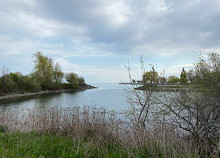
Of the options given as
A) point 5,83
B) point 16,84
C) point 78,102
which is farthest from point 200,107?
point 16,84

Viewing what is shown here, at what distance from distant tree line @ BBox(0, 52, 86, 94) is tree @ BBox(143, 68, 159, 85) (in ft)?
120

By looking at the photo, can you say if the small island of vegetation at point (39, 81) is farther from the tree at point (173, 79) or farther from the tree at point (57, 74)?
the tree at point (173, 79)

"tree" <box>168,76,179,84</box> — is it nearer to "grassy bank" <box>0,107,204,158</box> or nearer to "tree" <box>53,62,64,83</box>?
"grassy bank" <box>0,107,204,158</box>

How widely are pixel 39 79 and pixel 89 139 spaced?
178 ft

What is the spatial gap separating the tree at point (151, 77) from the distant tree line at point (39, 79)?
3671 centimetres

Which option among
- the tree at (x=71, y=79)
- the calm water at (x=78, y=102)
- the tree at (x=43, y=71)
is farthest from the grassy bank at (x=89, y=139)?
the tree at (x=71, y=79)

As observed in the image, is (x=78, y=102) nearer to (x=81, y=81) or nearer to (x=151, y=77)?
(x=151, y=77)

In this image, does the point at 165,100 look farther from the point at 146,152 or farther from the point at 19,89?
the point at 19,89

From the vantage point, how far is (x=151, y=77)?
7312 mm

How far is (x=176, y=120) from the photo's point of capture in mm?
6574

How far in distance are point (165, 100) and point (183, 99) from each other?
0.74 m

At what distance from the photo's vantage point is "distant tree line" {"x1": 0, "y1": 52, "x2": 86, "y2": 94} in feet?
119

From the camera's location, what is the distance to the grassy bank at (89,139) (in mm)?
3799

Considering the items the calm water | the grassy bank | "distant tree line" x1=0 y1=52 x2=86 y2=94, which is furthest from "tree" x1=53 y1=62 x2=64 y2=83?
the grassy bank
